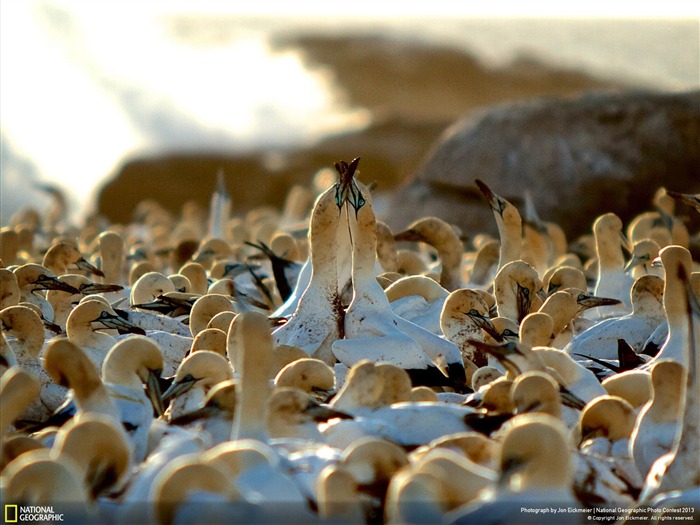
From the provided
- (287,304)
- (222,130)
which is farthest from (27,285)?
(222,130)

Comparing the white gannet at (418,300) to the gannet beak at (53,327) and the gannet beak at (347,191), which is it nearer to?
the gannet beak at (347,191)

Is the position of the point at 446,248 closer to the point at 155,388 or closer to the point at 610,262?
the point at 610,262

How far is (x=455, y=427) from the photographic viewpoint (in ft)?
20.8

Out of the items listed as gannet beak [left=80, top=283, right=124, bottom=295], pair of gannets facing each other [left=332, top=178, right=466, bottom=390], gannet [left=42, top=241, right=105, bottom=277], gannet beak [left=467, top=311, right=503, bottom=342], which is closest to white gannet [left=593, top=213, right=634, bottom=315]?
gannet beak [left=467, top=311, right=503, bottom=342]

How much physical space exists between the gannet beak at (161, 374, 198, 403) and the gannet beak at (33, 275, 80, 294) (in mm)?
3089

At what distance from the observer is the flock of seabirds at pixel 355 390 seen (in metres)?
4.96

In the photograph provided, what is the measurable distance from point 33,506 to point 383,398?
227cm

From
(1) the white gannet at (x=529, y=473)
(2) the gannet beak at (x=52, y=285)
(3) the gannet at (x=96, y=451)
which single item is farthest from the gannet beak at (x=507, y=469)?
(2) the gannet beak at (x=52, y=285)

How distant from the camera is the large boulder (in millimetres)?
15930

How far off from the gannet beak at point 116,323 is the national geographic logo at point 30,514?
351 centimetres

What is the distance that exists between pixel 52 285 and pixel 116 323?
4.59ft

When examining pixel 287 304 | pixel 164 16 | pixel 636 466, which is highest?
pixel 164 16

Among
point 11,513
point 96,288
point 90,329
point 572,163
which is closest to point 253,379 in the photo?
point 11,513

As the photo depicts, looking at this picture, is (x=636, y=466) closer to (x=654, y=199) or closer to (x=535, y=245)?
(x=535, y=245)
